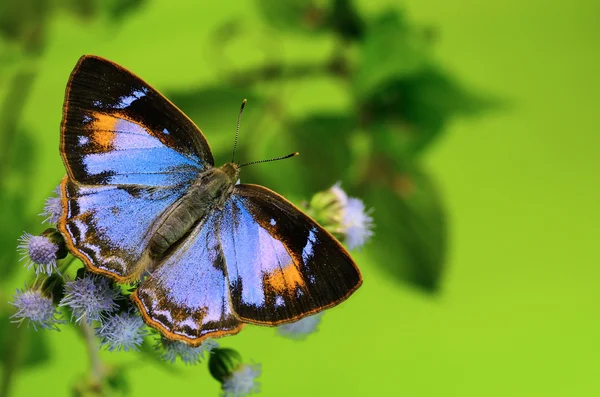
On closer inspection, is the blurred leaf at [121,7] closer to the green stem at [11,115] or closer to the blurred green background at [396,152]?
the blurred green background at [396,152]

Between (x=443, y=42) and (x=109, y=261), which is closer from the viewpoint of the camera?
(x=109, y=261)

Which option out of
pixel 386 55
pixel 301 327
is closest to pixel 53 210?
pixel 301 327

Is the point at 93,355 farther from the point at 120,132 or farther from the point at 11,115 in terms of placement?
the point at 11,115

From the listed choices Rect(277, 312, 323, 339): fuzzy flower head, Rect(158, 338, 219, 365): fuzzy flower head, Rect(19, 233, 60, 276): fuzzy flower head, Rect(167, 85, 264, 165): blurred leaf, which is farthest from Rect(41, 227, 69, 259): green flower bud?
Rect(167, 85, 264, 165): blurred leaf

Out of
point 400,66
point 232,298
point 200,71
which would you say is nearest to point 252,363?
point 232,298

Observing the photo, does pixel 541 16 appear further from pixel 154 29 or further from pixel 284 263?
pixel 284 263

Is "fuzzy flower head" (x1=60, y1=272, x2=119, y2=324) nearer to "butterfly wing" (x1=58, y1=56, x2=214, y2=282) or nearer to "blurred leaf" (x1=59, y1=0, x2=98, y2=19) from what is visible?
"butterfly wing" (x1=58, y1=56, x2=214, y2=282)
